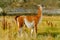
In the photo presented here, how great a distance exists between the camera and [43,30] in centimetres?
476

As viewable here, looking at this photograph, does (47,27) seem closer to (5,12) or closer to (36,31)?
(36,31)

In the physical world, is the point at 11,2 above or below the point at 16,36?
above

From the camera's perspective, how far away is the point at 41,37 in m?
4.25

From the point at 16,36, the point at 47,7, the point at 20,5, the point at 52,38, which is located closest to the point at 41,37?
the point at 52,38

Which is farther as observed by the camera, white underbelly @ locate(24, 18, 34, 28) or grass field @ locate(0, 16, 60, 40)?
white underbelly @ locate(24, 18, 34, 28)

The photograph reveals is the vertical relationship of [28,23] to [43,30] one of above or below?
above

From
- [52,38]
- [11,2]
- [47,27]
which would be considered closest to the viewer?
[52,38]

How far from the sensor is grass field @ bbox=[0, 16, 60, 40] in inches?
165

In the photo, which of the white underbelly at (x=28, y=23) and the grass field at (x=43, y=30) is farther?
the white underbelly at (x=28, y=23)

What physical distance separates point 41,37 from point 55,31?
0.64m

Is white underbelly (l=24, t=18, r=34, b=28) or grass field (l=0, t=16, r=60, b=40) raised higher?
white underbelly (l=24, t=18, r=34, b=28)

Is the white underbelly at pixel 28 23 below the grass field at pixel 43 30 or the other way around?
the other way around

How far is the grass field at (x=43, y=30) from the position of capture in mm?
4195

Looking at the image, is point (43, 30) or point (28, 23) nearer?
point (28, 23)
